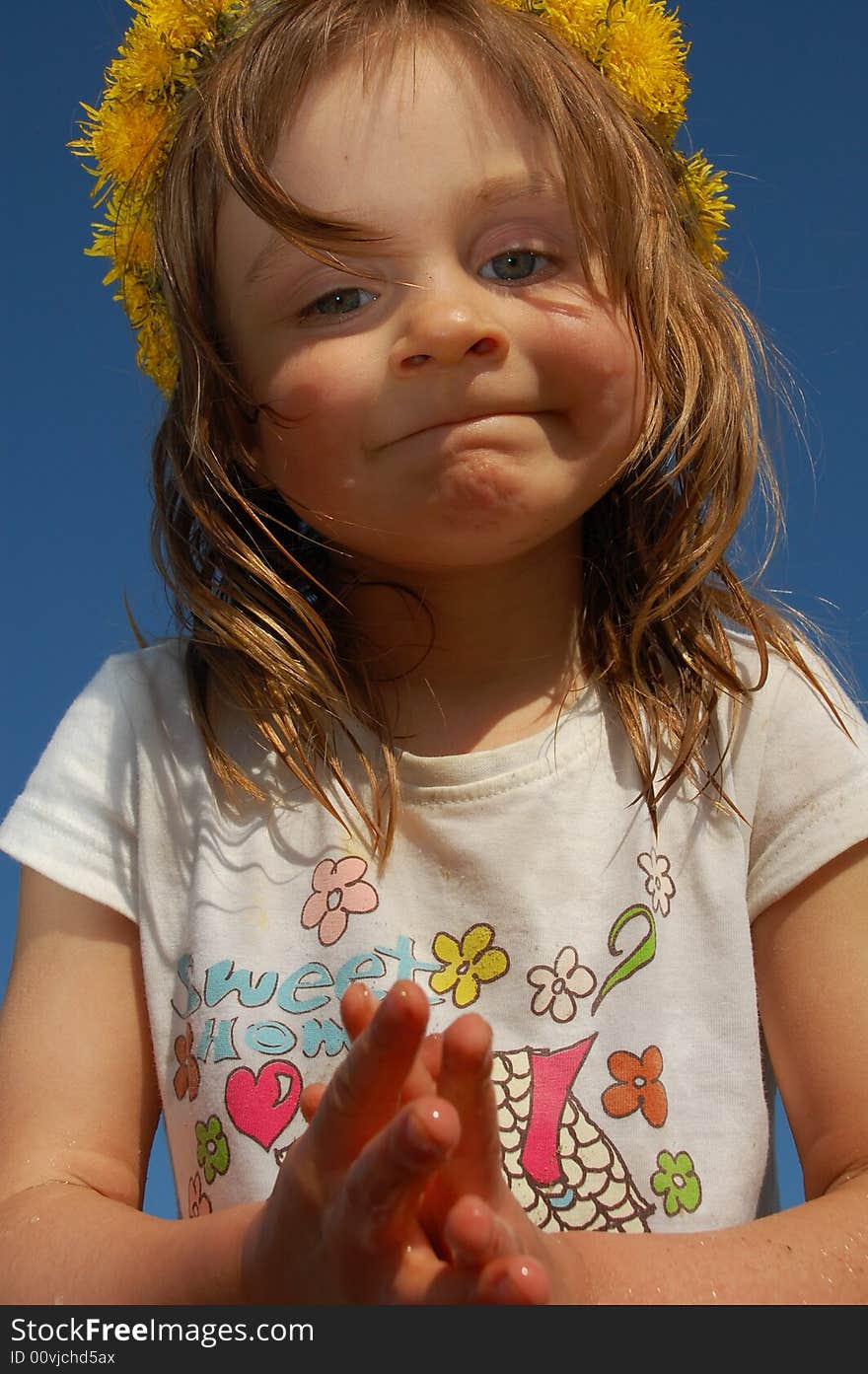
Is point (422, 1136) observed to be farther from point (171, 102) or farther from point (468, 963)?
point (171, 102)

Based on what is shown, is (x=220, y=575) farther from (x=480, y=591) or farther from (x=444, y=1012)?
(x=444, y=1012)

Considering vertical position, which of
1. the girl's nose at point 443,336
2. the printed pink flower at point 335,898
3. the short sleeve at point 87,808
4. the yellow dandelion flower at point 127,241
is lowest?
the printed pink flower at point 335,898

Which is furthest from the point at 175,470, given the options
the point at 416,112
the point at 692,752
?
the point at 692,752

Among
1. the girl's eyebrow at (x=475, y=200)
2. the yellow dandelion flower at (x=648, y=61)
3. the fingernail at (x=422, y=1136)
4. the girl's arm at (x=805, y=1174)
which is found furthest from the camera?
the yellow dandelion flower at (x=648, y=61)

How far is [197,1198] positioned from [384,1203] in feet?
3.11

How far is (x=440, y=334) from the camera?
2.03 metres

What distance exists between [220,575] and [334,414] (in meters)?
0.52

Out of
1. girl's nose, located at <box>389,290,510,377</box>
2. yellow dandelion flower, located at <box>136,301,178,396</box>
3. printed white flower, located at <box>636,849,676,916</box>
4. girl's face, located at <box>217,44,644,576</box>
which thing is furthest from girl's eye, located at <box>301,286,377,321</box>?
printed white flower, located at <box>636,849,676,916</box>

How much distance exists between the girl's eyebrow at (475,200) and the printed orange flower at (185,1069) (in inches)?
46.7

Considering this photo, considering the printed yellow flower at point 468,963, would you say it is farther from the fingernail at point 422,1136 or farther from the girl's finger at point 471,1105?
the fingernail at point 422,1136

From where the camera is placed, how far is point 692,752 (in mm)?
2260

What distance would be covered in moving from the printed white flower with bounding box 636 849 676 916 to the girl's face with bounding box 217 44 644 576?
0.52m

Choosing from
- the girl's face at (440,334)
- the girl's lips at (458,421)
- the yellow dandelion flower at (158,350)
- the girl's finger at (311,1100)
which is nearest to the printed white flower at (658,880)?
the girl's face at (440,334)

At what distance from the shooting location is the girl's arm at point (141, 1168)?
1.23 metres
